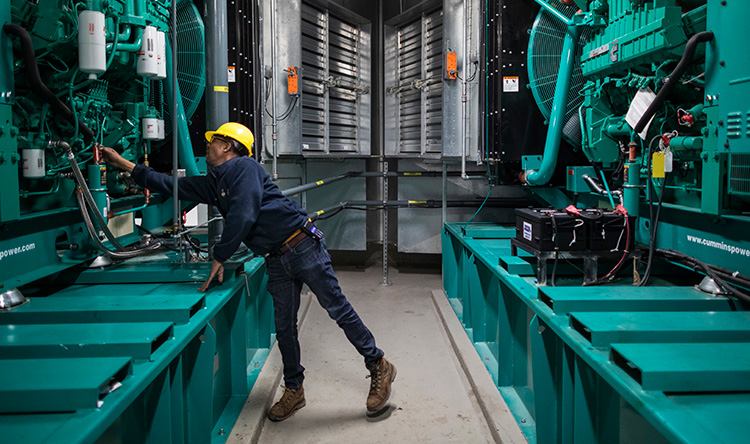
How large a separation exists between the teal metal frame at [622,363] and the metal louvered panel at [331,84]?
11.3 ft

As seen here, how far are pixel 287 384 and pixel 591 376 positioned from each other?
1.87 metres

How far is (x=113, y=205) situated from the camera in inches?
150

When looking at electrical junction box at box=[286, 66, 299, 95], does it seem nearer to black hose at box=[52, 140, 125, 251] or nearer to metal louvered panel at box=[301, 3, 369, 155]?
metal louvered panel at box=[301, 3, 369, 155]

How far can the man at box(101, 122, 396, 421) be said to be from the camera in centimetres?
303

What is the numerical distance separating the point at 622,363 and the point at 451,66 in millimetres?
4630

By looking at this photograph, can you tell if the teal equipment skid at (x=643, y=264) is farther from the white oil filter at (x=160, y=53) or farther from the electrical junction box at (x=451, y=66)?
the white oil filter at (x=160, y=53)

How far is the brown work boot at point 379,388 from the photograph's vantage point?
11.2ft

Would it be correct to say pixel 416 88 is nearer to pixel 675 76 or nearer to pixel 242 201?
pixel 675 76

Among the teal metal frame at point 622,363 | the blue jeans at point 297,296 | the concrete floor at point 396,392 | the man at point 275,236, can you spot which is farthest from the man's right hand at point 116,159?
the teal metal frame at point 622,363

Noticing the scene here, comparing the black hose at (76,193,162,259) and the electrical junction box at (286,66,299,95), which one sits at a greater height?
the electrical junction box at (286,66,299,95)

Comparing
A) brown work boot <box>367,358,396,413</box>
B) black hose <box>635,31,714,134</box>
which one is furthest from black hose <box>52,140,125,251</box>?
black hose <box>635,31,714,134</box>

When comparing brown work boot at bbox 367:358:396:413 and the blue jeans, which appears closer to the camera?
the blue jeans

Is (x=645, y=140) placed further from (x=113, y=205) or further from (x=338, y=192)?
(x=338, y=192)

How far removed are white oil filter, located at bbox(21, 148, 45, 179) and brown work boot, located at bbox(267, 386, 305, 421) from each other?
5.89ft
